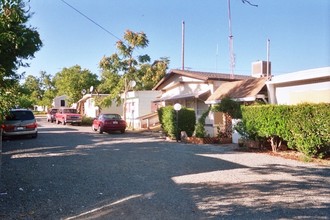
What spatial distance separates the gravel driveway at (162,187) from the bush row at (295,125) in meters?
1.08

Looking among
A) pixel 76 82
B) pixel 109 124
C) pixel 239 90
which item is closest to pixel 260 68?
pixel 239 90

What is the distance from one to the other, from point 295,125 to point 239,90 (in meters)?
7.01

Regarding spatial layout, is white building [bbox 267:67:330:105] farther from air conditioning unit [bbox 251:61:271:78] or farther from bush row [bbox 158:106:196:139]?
air conditioning unit [bbox 251:61:271:78]

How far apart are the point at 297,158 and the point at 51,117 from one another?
36675mm

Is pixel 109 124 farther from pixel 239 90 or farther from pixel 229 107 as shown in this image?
pixel 239 90

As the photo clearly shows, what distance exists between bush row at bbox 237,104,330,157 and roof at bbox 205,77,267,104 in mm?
2673

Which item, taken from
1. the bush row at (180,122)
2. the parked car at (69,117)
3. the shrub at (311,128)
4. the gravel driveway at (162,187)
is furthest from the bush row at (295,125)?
the parked car at (69,117)

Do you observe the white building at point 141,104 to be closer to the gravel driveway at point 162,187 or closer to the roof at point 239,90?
the roof at point 239,90

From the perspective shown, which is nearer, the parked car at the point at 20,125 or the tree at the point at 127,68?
the parked car at the point at 20,125

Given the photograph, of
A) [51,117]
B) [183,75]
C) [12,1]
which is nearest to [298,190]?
[12,1]

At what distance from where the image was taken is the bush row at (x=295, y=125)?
10.7 metres

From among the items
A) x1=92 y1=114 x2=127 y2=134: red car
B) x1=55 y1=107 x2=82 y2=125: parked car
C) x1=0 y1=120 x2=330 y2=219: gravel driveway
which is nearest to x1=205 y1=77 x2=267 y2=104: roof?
x1=0 y1=120 x2=330 y2=219: gravel driveway

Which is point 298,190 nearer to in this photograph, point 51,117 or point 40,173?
point 40,173

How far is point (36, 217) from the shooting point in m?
5.22
